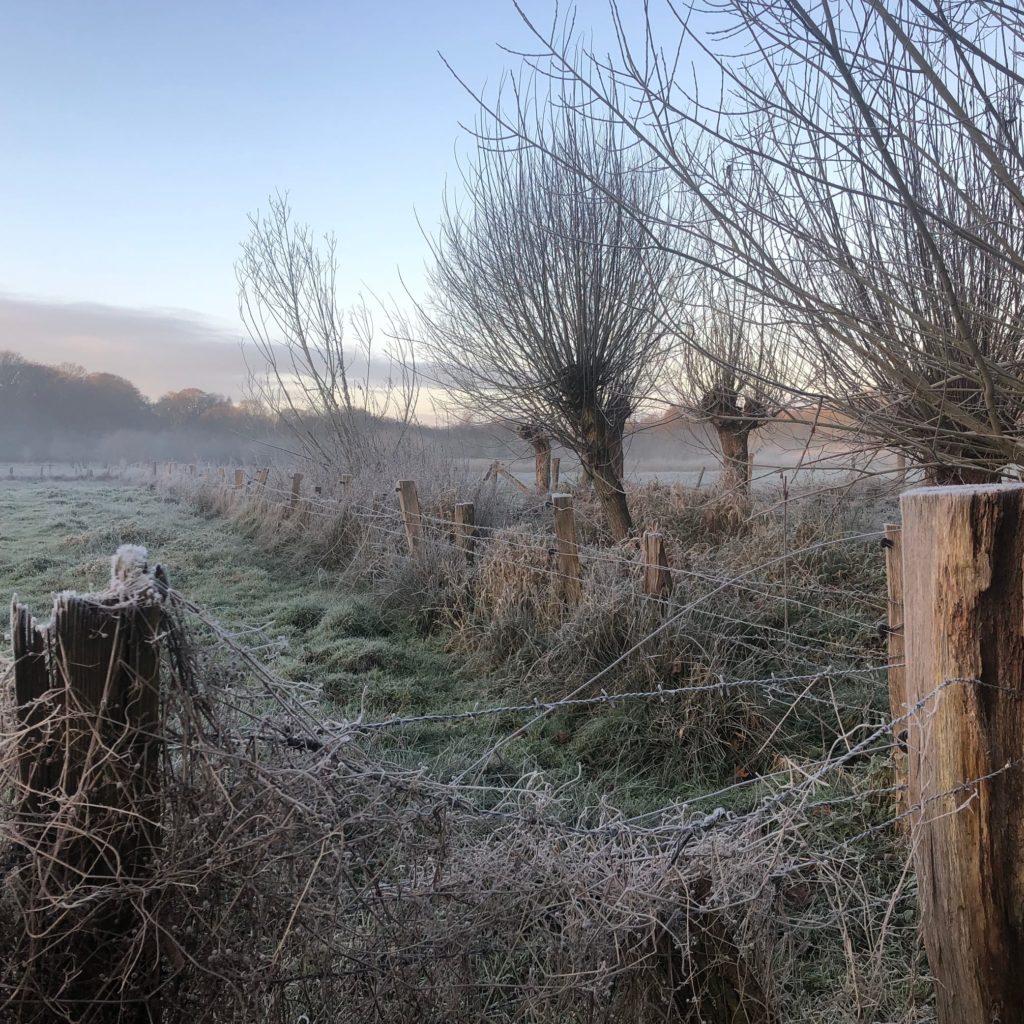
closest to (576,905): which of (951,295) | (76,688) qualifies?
(76,688)

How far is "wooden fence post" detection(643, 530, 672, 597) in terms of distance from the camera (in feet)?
17.3

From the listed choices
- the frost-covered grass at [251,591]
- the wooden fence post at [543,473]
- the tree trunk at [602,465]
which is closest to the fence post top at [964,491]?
the frost-covered grass at [251,591]

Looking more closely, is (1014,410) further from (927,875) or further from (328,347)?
(328,347)

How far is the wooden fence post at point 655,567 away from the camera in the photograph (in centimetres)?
526

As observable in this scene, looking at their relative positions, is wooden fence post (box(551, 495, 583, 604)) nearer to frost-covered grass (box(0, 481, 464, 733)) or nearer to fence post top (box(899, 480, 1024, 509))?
frost-covered grass (box(0, 481, 464, 733))

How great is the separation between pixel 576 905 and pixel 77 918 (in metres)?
1.11

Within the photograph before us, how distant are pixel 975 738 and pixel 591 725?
2.90 meters

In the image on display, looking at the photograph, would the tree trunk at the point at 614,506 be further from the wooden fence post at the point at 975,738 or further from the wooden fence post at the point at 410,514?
the wooden fence post at the point at 975,738

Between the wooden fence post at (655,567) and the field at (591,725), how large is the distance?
108 mm

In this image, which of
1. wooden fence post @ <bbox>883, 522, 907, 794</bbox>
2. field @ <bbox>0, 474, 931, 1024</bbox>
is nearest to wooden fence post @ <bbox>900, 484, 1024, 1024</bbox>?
field @ <bbox>0, 474, 931, 1024</bbox>

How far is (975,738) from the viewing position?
1931 mm

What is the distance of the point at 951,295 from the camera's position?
1824 millimetres

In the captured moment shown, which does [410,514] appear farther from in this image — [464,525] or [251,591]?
[251,591]

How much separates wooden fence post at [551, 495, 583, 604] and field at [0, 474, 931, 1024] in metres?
0.12
